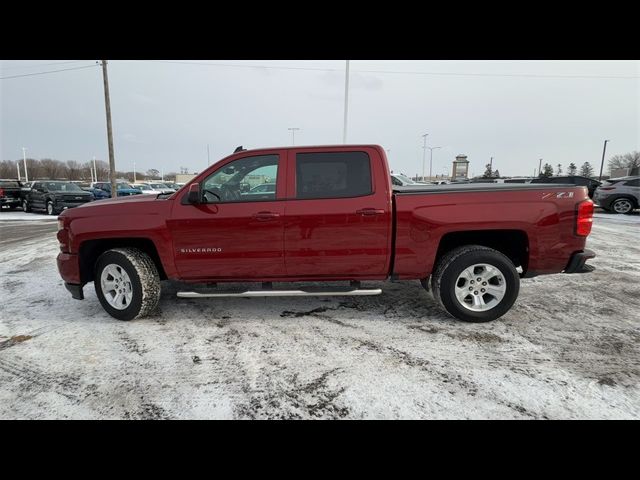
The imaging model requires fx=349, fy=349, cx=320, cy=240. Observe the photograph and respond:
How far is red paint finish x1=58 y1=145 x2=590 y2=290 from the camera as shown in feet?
12.1

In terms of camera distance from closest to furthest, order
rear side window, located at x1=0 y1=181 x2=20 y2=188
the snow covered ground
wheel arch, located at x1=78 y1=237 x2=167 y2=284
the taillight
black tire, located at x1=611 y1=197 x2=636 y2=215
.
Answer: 1. the snow covered ground
2. the taillight
3. wheel arch, located at x1=78 y1=237 x2=167 y2=284
4. black tire, located at x1=611 y1=197 x2=636 y2=215
5. rear side window, located at x1=0 y1=181 x2=20 y2=188

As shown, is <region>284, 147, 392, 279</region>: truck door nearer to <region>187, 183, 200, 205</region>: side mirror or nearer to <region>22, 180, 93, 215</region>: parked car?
<region>187, 183, 200, 205</region>: side mirror

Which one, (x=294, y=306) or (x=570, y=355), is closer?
(x=570, y=355)

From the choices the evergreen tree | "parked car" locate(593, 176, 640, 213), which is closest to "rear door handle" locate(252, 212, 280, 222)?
"parked car" locate(593, 176, 640, 213)

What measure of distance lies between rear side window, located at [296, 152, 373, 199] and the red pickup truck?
11mm

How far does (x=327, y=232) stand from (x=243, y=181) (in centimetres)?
114

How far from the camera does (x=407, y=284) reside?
5352mm

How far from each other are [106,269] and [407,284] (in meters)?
4.04

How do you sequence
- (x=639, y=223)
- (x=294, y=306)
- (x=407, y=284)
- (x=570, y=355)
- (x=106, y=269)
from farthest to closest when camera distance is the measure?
1. (x=639, y=223)
2. (x=407, y=284)
3. (x=294, y=306)
4. (x=106, y=269)
5. (x=570, y=355)

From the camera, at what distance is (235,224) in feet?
12.4

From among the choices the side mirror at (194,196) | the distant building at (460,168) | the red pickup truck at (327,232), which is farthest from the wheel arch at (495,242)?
the distant building at (460,168)

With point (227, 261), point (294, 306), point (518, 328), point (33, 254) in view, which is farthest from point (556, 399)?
point (33, 254)

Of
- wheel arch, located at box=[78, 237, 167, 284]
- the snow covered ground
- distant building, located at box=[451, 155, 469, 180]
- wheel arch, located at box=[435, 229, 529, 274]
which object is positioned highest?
distant building, located at box=[451, 155, 469, 180]

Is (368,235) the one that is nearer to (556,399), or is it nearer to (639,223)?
(556,399)
